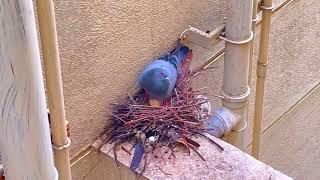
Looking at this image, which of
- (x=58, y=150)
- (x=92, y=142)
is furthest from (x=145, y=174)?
(x=58, y=150)

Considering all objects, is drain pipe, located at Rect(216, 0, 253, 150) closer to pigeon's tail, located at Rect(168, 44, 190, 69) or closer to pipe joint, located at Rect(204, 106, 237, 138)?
pipe joint, located at Rect(204, 106, 237, 138)

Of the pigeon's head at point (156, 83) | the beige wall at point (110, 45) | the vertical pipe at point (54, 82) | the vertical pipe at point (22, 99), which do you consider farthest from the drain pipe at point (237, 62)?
the vertical pipe at point (22, 99)

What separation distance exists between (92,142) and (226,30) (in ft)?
2.31

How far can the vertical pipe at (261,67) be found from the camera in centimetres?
301

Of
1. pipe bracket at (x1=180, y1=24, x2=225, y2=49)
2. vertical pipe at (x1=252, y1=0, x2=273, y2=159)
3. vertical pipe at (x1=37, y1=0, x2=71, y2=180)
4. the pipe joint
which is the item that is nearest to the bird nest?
the pipe joint

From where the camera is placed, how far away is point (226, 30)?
8.79 ft

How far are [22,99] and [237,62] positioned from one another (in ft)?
4.38

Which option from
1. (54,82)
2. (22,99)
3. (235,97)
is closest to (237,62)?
(235,97)

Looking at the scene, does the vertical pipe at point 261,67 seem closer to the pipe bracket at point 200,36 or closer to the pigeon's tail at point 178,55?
the pipe bracket at point 200,36

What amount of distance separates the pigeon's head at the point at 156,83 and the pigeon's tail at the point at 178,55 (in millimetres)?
141

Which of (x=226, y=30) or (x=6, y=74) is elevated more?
(x=6, y=74)

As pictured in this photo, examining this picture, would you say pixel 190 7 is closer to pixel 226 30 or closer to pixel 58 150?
pixel 226 30

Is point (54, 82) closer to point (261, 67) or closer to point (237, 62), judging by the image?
point (237, 62)

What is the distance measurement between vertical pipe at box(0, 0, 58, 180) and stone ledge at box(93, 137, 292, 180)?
68 cm
